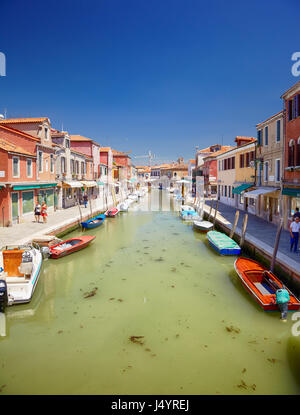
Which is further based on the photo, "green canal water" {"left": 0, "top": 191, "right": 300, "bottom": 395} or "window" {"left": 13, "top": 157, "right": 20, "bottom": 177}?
"window" {"left": 13, "top": 157, "right": 20, "bottom": 177}

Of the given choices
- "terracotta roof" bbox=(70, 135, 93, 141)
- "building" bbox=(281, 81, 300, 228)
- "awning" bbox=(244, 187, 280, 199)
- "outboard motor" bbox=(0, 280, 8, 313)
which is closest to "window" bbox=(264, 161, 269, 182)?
"awning" bbox=(244, 187, 280, 199)

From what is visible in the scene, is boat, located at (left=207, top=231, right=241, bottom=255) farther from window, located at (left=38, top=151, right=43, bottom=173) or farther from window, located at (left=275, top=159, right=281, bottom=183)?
window, located at (left=38, top=151, right=43, bottom=173)

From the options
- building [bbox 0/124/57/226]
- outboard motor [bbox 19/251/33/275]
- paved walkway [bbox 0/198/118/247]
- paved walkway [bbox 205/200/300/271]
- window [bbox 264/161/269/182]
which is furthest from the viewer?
window [bbox 264/161/269/182]

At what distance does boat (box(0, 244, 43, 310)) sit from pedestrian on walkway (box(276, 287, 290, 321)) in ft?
26.1

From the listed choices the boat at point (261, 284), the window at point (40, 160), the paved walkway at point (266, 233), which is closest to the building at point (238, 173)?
the paved walkway at point (266, 233)

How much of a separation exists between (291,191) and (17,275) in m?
14.0

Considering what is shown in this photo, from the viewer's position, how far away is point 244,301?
941 centimetres

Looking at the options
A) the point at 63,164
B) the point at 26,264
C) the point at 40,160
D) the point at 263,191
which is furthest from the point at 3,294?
the point at 63,164

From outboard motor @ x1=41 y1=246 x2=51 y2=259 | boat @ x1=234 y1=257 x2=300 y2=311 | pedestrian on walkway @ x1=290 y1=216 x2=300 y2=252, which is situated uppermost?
pedestrian on walkway @ x1=290 y1=216 x2=300 y2=252

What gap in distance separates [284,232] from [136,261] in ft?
29.0

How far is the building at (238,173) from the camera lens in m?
24.4

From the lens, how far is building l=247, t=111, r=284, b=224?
727 inches

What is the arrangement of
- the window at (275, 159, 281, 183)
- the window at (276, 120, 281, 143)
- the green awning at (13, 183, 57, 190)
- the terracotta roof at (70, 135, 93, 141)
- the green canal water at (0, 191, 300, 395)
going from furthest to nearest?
the terracotta roof at (70, 135, 93, 141) < the window at (275, 159, 281, 183) < the window at (276, 120, 281, 143) < the green awning at (13, 183, 57, 190) < the green canal water at (0, 191, 300, 395)

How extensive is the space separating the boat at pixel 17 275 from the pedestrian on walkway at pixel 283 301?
7.97 metres
